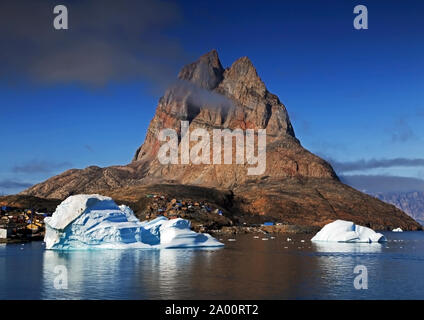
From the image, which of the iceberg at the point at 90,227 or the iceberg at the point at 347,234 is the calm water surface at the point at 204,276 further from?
the iceberg at the point at 347,234

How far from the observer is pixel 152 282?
44531 millimetres

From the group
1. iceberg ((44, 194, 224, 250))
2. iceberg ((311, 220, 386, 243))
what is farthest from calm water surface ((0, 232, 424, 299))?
iceberg ((311, 220, 386, 243))

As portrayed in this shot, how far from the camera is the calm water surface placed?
1545 inches

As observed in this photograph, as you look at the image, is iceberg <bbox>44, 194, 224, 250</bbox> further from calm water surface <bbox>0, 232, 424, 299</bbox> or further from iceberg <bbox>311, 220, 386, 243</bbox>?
iceberg <bbox>311, 220, 386, 243</bbox>

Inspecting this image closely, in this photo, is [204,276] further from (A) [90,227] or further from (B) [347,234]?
(B) [347,234]

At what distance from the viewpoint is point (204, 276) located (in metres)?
48.8

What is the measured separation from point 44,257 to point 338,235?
6651 centimetres

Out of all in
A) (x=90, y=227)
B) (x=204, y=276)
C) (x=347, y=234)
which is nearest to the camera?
(x=204, y=276)

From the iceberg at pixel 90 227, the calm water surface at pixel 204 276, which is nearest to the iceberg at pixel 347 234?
the calm water surface at pixel 204 276

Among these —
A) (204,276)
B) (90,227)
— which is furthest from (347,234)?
(204,276)

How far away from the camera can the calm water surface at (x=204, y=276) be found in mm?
39250

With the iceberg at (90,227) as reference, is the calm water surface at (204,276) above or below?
below
